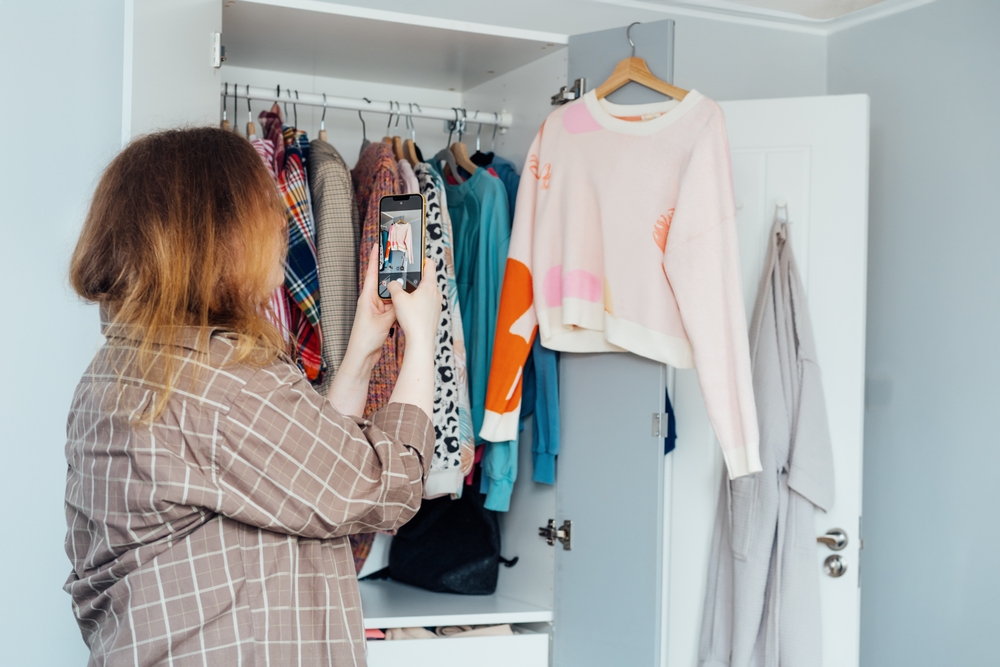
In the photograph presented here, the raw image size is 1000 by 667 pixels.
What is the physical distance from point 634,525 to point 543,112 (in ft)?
3.12


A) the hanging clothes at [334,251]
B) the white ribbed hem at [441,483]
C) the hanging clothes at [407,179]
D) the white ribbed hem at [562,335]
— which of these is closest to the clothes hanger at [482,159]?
the hanging clothes at [407,179]

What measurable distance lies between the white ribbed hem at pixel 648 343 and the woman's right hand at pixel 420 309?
63 cm

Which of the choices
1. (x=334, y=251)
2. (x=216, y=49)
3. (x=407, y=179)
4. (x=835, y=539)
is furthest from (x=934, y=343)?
(x=216, y=49)

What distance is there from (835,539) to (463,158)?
126cm

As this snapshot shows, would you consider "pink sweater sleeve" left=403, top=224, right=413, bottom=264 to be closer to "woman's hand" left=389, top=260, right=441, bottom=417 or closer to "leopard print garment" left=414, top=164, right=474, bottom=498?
"woman's hand" left=389, top=260, right=441, bottom=417

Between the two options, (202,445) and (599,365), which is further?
(599,365)

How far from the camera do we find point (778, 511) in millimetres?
1912

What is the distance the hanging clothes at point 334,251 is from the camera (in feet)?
5.80

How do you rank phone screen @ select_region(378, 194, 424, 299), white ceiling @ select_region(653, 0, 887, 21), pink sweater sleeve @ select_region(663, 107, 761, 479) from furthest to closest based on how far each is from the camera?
1. white ceiling @ select_region(653, 0, 887, 21)
2. pink sweater sleeve @ select_region(663, 107, 761, 479)
3. phone screen @ select_region(378, 194, 424, 299)

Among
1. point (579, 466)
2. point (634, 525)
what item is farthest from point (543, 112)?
point (634, 525)

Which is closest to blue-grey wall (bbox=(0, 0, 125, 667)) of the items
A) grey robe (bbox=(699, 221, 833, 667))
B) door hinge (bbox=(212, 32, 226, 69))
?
door hinge (bbox=(212, 32, 226, 69))

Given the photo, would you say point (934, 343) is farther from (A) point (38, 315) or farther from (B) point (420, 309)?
(A) point (38, 315)

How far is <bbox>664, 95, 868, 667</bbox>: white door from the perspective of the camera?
6.47 feet

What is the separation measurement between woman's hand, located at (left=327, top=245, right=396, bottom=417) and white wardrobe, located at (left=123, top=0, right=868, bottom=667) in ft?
1.78
